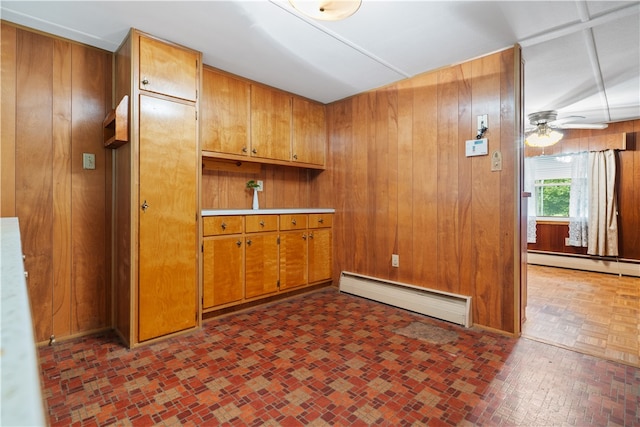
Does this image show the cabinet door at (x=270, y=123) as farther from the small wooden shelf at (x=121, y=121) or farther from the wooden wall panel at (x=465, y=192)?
the wooden wall panel at (x=465, y=192)

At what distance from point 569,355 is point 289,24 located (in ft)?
9.78

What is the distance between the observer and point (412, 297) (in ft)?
9.81

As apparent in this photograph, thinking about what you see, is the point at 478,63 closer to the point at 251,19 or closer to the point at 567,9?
the point at 567,9

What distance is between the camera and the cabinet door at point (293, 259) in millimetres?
3279

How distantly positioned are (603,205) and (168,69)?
5.87 m

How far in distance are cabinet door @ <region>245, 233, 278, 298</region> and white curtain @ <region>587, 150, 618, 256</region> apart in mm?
4793

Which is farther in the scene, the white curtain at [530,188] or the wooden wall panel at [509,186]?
the white curtain at [530,188]

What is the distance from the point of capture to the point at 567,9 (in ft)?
6.54

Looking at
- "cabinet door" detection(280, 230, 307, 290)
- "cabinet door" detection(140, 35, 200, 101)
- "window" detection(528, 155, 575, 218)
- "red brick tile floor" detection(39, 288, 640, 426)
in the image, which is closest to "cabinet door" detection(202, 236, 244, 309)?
"red brick tile floor" detection(39, 288, 640, 426)

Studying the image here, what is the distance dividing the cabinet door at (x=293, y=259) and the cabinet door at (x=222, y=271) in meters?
0.49

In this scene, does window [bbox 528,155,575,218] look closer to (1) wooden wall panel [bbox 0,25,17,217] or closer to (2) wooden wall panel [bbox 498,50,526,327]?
(2) wooden wall panel [bbox 498,50,526,327]

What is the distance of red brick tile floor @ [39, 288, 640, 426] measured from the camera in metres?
1.55

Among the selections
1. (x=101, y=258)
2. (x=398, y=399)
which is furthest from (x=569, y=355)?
(x=101, y=258)

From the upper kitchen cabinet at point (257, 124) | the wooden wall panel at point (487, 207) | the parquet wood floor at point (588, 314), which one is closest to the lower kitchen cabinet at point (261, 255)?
the upper kitchen cabinet at point (257, 124)
